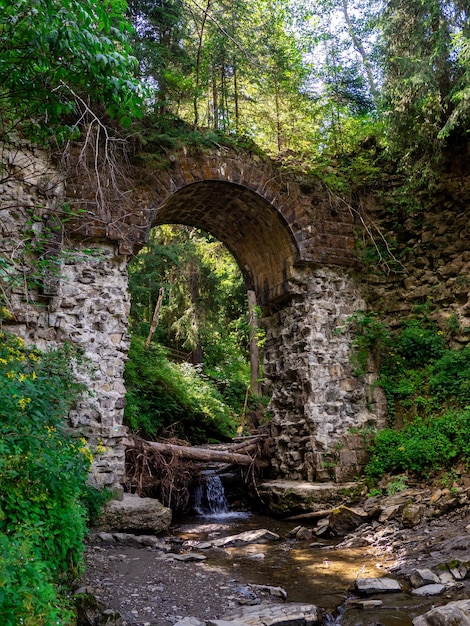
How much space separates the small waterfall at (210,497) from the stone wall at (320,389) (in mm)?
1221

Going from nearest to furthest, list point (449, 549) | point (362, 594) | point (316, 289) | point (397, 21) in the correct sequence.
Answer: point (362, 594)
point (449, 549)
point (397, 21)
point (316, 289)

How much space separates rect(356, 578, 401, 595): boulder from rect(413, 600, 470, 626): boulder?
76 cm

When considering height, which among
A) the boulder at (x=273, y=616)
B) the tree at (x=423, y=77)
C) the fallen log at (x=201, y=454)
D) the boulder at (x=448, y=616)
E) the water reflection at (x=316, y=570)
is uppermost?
the tree at (x=423, y=77)

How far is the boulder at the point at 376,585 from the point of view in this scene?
4.78 metres

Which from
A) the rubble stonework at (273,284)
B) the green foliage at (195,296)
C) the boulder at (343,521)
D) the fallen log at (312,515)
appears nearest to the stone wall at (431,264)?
the rubble stonework at (273,284)

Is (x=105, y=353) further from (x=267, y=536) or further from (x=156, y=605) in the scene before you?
(x=156, y=605)

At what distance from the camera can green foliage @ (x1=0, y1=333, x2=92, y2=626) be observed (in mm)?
2703

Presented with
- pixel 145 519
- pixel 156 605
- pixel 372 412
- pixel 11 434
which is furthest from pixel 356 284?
pixel 11 434

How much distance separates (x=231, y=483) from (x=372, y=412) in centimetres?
310

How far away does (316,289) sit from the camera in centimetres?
954

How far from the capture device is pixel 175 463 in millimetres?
9008

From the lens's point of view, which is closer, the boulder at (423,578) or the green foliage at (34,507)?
the green foliage at (34,507)

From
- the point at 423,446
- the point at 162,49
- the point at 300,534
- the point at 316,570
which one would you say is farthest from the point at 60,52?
the point at 423,446

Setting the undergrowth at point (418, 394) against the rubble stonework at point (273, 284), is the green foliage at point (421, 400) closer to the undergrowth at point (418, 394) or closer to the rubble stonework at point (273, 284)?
the undergrowth at point (418, 394)
